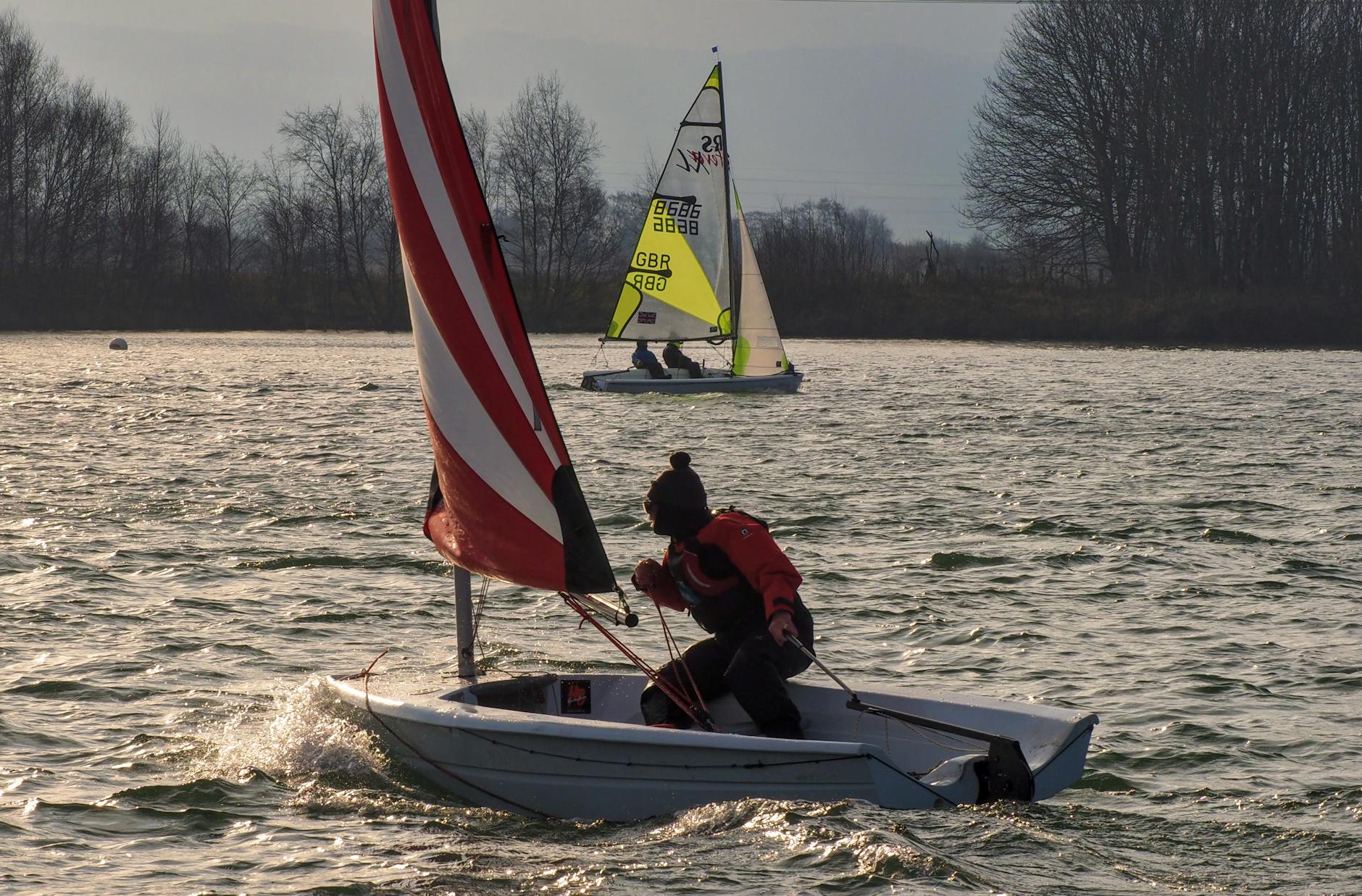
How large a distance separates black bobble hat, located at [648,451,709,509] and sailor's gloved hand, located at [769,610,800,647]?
50cm

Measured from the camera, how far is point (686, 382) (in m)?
22.8

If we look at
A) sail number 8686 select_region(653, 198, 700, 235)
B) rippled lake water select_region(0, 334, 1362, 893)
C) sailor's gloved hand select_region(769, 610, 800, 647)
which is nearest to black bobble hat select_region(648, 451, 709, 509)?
sailor's gloved hand select_region(769, 610, 800, 647)

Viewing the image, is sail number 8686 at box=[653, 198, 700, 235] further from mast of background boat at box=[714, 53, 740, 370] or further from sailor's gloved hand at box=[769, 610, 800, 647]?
sailor's gloved hand at box=[769, 610, 800, 647]

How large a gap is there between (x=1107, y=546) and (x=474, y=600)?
4709 mm

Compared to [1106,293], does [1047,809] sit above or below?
below

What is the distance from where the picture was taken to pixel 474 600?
8.52 meters

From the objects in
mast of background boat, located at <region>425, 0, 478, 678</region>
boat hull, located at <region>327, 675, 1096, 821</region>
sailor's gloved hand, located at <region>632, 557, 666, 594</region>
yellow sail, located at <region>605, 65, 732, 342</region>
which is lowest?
boat hull, located at <region>327, 675, 1096, 821</region>

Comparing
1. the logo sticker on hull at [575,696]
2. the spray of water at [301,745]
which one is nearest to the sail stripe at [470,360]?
the logo sticker on hull at [575,696]

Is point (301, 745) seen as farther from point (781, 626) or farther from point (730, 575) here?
point (781, 626)

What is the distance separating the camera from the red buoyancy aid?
16.8ft

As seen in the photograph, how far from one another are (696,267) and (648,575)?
20187 millimetres

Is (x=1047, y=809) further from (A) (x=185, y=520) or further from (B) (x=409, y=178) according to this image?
(A) (x=185, y=520)

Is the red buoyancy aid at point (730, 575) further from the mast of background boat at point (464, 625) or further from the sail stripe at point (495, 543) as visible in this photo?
the mast of background boat at point (464, 625)

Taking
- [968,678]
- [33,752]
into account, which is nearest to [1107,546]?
[968,678]
